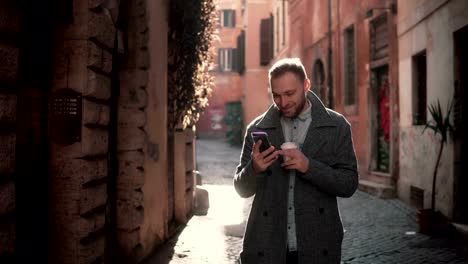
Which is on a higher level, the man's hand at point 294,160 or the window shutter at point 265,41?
the window shutter at point 265,41

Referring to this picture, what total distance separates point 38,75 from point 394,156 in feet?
31.2

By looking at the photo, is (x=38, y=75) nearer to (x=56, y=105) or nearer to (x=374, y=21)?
(x=56, y=105)

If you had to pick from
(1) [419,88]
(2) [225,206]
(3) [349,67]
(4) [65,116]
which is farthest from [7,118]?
(3) [349,67]

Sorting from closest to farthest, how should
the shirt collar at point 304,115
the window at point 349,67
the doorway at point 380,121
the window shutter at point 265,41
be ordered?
the shirt collar at point 304,115
the doorway at point 380,121
the window at point 349,67
the window shutter at point 265,41

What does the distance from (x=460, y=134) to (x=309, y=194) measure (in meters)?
6.14

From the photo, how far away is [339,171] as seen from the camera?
2.88m

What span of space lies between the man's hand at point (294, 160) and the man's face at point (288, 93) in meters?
0.24

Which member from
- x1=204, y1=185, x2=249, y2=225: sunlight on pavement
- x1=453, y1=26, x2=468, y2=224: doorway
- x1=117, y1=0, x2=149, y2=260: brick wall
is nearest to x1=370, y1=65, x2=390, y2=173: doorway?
x1=204, y1=185, x2=249, y2=225: sunlight on pavement

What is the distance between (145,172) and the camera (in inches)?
245

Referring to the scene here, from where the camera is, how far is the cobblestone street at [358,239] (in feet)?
21.5

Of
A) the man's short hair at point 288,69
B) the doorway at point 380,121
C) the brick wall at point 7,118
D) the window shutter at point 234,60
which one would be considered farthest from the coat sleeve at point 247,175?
the window shutter at point 234,60

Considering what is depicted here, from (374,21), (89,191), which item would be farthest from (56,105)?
(374,21)

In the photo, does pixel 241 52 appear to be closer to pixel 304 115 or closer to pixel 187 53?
pixel 187 53

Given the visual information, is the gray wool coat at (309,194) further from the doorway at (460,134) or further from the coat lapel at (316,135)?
the doorway at (460,134)
